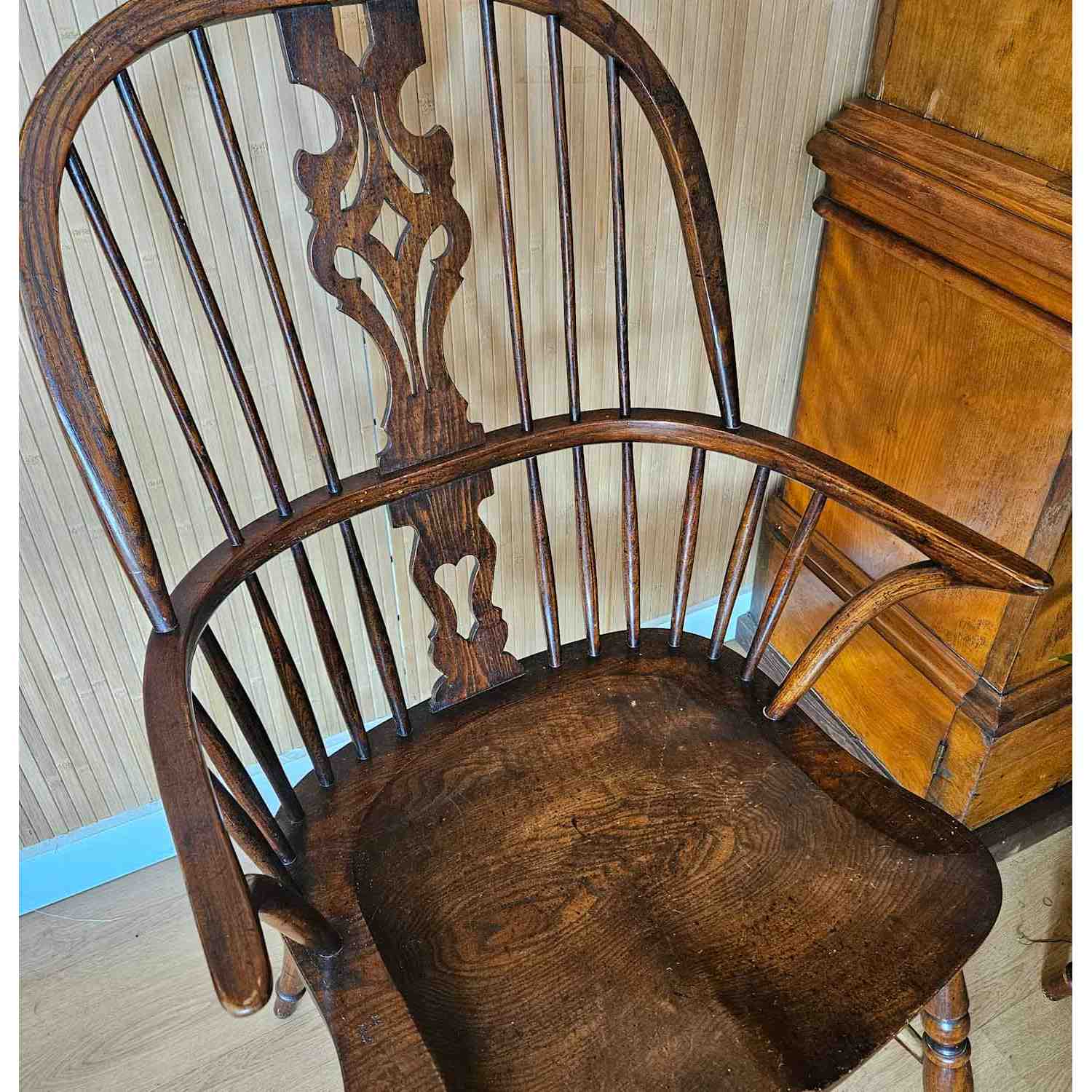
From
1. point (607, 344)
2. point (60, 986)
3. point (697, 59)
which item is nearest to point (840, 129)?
point (697, 59)

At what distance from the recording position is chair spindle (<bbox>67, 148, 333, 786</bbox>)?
26.0 inches

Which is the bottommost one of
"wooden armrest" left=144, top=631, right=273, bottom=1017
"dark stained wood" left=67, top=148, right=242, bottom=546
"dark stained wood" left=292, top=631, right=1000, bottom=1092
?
"dark stained wood" left=292, top=631, right=1000, bottom=1092

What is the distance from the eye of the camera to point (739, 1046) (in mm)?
703

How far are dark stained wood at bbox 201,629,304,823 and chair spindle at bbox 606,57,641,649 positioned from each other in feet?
1.20

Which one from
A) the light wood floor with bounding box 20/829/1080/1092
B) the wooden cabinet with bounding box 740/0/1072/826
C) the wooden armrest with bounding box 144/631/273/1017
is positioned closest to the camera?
the wooden armrest with bounding box 144/631/273/1017

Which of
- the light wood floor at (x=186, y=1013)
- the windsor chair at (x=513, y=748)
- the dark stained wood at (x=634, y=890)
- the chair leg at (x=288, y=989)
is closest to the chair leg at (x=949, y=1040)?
the windsor chair at (x=513, y=748)

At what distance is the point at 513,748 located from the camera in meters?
0.91

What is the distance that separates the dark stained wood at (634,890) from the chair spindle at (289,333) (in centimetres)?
8

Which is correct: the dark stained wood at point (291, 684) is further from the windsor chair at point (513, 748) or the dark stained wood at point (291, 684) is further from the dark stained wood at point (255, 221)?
the dark stained wood at point (255, 221)

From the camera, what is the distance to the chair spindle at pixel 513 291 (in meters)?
0.76

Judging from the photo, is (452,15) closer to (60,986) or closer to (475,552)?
(475,552)

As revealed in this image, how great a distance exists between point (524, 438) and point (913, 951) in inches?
20.6

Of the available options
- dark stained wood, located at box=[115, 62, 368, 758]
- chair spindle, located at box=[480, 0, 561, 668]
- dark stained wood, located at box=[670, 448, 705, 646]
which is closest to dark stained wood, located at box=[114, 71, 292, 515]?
dark stained wood, located at box=[115, 62, 368, 758]

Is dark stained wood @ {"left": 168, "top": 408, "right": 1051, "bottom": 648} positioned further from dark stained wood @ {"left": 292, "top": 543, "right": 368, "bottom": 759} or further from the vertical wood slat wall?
the vertical wood slat wall
